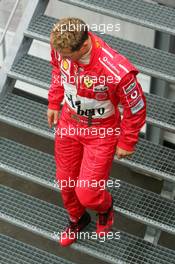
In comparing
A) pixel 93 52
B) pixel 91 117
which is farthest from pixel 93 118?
pixel 93 52

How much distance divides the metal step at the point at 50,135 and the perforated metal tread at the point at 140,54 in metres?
0.52

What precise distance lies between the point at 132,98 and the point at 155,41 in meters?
1.39

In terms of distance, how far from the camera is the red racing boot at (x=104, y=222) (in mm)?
3801

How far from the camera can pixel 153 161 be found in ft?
12.8

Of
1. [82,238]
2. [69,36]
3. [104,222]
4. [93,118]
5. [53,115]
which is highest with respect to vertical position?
[69,36]

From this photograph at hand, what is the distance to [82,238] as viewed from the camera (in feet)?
12.9

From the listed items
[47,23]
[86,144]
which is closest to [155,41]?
[47,23]

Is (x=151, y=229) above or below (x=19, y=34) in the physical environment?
below

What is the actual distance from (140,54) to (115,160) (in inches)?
30.1

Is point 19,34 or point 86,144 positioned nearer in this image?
point 86,144

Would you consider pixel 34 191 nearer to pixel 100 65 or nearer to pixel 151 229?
pixel 151 229

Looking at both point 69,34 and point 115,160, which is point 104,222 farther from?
point 69,34

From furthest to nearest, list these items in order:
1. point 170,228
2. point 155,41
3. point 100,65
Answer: point 155,41 < point 170,228 < point 100,65

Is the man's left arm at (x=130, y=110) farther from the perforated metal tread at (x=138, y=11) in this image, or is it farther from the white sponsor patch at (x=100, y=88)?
the perforated metal tread at (x=138, y=11)
